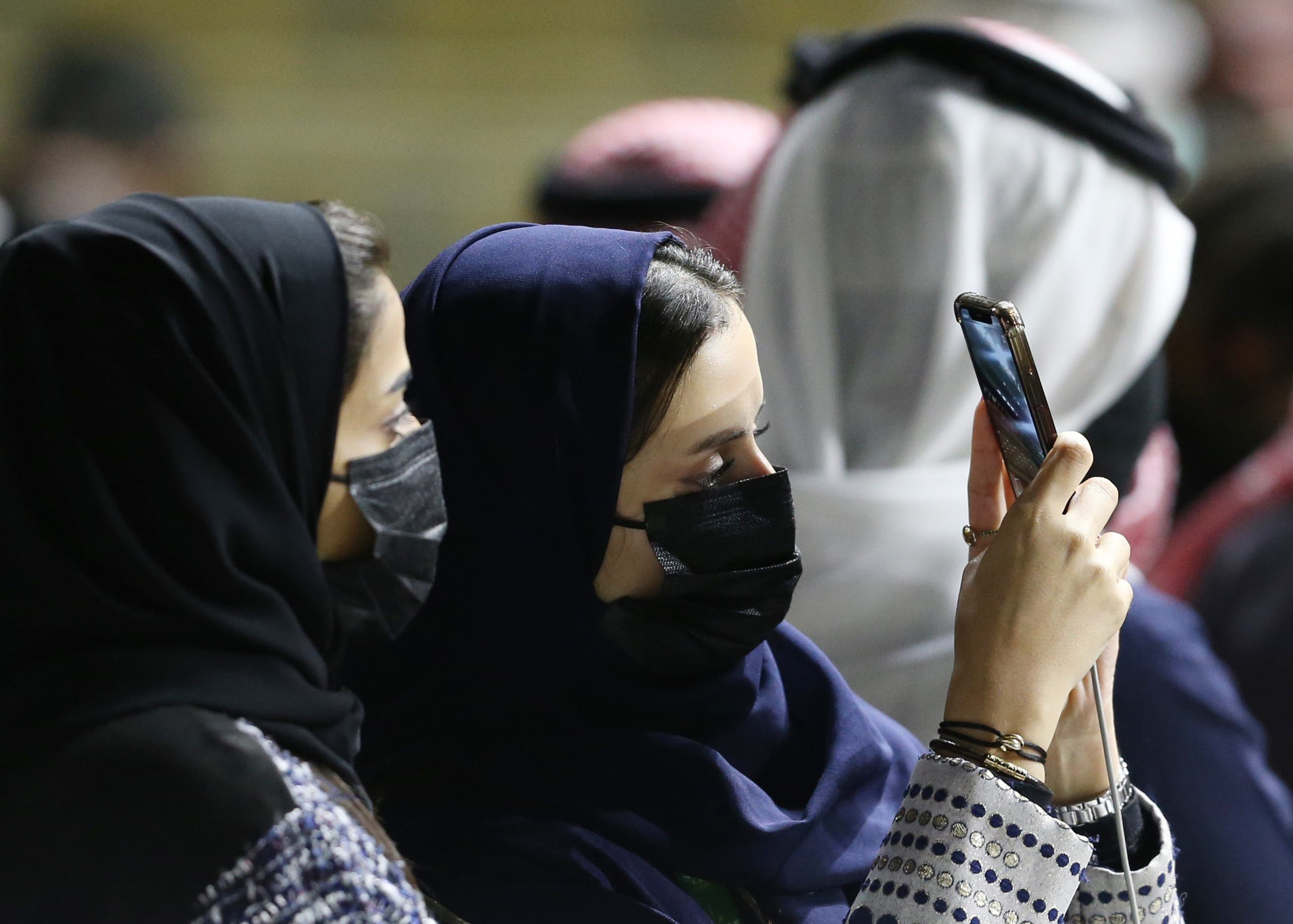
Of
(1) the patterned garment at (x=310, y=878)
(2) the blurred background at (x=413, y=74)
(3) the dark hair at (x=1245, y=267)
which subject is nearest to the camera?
(1) the patterned garment at (x=310, y=878)

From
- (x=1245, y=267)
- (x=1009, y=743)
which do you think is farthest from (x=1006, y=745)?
(x=1245, y=267)

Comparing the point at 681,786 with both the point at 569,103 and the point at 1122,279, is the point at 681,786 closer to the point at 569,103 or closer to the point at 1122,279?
the point at 1122,279

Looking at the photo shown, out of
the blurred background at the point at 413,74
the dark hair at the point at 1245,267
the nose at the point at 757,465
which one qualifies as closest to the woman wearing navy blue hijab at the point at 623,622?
the nose at the point at 757,465

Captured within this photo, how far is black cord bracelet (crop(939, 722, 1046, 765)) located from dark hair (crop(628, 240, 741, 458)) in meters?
0.35

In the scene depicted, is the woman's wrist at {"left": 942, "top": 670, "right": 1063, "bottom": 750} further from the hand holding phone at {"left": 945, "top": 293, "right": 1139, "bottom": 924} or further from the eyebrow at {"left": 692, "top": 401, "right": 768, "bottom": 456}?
the eyebrow at {"left": 692, "top": 401, "right": 768, "bottom": 456}

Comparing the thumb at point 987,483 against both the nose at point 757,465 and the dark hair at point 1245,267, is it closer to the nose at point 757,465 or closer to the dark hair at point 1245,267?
the nose at point 757,465

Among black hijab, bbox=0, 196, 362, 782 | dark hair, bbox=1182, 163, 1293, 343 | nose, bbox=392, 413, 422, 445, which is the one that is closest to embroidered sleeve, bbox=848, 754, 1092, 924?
black hijab, bbox=0, 196, 362, 782

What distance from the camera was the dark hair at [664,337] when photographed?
1255mm

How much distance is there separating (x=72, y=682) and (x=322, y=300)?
446mm

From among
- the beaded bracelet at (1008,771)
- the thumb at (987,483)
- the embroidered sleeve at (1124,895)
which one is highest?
the thumb at (987,483)

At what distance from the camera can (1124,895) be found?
127cm

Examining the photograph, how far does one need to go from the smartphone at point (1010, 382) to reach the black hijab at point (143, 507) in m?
0.60

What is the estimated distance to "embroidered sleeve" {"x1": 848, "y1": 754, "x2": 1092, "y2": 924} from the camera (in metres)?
1.17

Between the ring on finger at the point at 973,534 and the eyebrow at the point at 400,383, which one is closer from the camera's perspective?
the ring on finger at the point at 973,534
